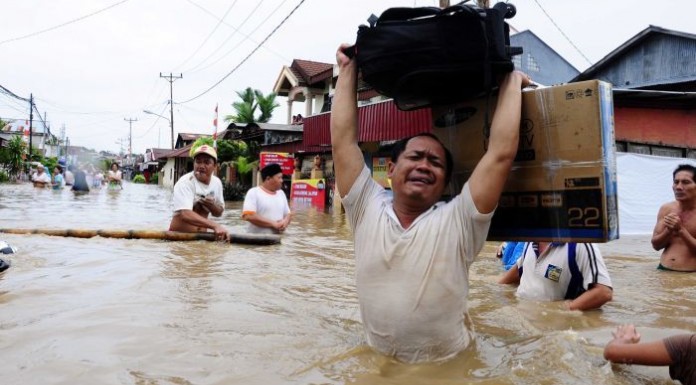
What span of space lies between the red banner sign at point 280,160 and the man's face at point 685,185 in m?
15.8

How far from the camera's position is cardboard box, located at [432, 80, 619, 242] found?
2.46 m

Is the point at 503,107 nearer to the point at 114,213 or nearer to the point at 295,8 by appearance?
the point at 295,8

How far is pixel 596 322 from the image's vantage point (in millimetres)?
3754

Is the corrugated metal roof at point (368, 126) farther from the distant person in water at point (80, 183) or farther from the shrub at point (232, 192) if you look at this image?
the distant person in water at point (80, 183)

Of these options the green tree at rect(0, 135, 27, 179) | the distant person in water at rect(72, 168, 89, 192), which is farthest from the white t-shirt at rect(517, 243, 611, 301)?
the green tree at rect(0, 135, 27, 179)

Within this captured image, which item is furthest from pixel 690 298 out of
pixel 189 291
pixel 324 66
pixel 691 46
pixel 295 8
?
pixel 324 66

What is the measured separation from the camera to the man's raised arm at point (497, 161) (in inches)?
93.4

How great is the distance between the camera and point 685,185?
5.59 m

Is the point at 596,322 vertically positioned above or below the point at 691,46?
below

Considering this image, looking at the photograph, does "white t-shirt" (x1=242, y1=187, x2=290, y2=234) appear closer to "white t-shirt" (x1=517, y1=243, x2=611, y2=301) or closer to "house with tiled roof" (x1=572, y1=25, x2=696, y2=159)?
"white t-shirt" (x1=517, y1=243, x2=611, y2=301)

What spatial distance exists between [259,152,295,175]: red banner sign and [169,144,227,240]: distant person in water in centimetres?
1343

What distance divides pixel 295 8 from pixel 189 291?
10475 mm

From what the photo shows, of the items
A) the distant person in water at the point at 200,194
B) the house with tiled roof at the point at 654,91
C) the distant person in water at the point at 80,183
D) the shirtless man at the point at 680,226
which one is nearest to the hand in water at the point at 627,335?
the shirtless man at the point at 680,226

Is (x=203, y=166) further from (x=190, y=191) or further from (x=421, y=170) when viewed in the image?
(x=421, y=170)
